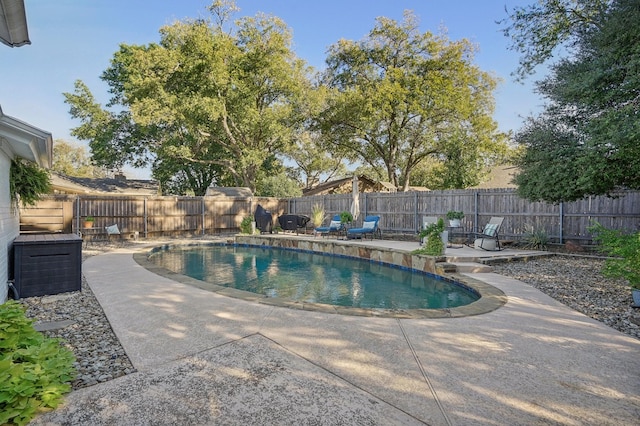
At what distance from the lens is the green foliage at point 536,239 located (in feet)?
31.2

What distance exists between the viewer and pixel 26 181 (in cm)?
518

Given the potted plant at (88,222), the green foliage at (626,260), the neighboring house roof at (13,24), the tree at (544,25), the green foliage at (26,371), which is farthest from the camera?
the potted plant at (88,222)

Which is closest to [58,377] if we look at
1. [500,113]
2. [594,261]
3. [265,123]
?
[594,261]

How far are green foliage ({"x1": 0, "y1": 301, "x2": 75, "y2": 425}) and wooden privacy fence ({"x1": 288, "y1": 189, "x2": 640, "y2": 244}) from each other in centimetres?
979

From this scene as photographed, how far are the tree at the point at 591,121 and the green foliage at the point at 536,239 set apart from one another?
182 centimetres

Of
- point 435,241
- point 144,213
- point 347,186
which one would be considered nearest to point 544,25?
point 435,241

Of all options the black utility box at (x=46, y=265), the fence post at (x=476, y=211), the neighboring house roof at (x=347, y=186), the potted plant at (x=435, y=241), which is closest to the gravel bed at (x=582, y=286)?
the potted plant at (x=435, y=241)

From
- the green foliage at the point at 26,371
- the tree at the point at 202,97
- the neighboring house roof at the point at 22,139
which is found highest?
the tree at the point at 202,97

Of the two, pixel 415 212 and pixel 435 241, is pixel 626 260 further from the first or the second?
pixel 415 212

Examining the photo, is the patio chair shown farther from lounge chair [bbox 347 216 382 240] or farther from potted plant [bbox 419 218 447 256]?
lounge chair [bbox 347 216 382 240]

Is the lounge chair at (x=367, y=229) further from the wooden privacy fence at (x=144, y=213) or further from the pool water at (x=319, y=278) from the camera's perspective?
the wooden privacy fence at (x=144, y=213)

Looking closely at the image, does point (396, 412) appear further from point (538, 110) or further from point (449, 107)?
point (449, 107)

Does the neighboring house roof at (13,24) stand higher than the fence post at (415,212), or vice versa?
the neighboring house roof at (13,24)

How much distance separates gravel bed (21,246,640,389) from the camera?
2.65m
